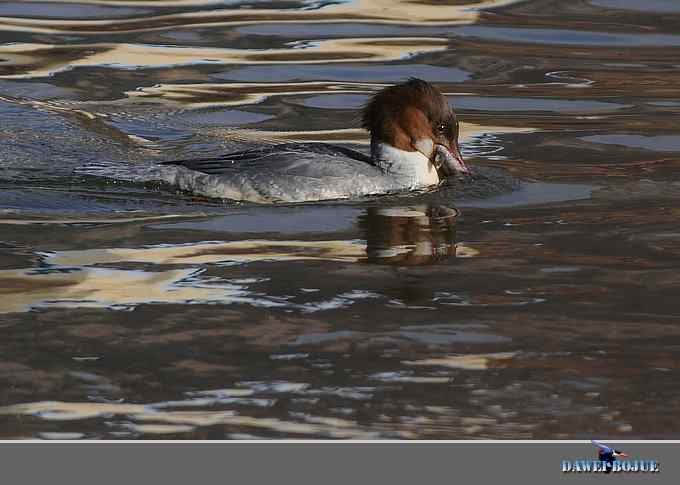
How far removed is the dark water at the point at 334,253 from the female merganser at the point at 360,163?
19 cm

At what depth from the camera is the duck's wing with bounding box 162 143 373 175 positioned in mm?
10805

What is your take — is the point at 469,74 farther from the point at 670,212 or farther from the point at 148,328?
the point at 148,328

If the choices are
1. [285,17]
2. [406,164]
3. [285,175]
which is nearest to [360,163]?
[406,164]

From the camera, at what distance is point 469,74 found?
15.9m

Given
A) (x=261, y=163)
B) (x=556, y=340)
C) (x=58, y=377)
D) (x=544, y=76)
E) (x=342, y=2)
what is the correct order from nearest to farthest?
1. (x=58, y=377)
2. (x=556, y=340)
3. (x=261, y=163)
4. (x=544, y=76)
5. (x=342, y=2)

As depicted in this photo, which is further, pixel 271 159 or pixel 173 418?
pixel 271 159

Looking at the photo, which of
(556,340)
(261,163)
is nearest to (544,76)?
(261,163)

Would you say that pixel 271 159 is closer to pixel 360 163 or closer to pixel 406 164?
pixel 360 163

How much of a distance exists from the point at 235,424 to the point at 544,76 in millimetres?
10004

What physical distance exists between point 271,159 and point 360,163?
0.66 metres

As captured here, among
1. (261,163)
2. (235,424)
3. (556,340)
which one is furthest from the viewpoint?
(261,163)

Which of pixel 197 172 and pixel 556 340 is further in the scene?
pixel 197 172

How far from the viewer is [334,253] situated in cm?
902
